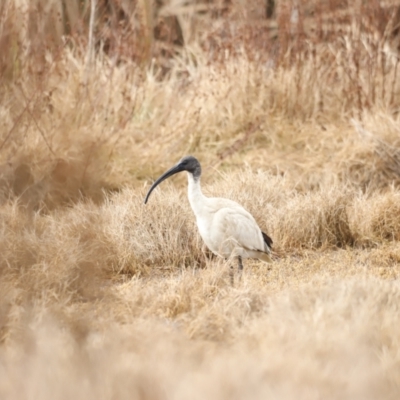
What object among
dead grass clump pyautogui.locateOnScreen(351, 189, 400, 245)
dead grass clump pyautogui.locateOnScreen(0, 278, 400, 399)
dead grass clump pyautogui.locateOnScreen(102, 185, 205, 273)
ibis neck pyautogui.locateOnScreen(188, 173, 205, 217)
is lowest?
dead grass clump pyautogui.locateOnScreen(351, 189, 400, 245)

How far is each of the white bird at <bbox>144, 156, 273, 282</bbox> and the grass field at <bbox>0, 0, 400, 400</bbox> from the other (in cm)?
18

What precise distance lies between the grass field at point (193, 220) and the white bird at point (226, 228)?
0.59ft

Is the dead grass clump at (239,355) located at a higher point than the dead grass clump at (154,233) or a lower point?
higher

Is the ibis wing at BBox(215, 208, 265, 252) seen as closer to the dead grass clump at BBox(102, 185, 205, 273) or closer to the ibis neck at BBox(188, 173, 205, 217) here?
the ibis neck at BBox(188, 173, 205, 217)

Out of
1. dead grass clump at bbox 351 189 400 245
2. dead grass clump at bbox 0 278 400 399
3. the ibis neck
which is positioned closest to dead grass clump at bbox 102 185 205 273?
the ibis neck

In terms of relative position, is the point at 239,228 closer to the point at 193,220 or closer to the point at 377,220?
the point at 193,220

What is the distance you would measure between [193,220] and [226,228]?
3.97 feet

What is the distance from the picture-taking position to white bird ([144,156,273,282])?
6016 mm

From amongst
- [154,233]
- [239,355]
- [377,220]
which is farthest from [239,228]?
[239,355]

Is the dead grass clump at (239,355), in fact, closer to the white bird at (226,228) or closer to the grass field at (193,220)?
the grass field at (193,220)

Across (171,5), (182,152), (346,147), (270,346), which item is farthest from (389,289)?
(171,5)

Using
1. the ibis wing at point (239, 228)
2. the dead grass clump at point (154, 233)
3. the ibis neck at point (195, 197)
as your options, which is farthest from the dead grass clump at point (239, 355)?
the dead grass clump at point (154, 233)

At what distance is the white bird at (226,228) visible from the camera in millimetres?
6016

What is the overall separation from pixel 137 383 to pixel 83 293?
4.21ft
